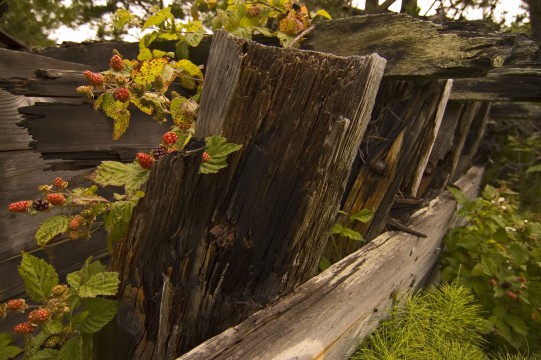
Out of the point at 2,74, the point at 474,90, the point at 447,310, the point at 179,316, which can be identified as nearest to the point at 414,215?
the point at 447,310

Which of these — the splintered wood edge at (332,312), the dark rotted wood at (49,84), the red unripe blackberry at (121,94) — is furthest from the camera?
the dark rotted wood at (49,84)

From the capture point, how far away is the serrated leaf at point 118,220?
57.5 inches

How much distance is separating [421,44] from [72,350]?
5.97 feet

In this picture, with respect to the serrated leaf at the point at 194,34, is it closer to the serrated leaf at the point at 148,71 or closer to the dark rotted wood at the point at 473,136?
the serrated leaf at the point at 148,71

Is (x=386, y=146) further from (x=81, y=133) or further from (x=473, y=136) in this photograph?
(x=473, y=136)

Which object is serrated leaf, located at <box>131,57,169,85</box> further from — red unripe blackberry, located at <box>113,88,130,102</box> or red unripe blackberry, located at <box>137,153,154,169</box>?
red unripe blackberry, located at <box>137,153,154,169</box>

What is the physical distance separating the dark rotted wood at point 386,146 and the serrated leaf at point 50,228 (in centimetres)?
131

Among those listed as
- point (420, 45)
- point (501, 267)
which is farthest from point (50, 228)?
point (501, 267)

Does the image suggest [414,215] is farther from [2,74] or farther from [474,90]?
[2,74]

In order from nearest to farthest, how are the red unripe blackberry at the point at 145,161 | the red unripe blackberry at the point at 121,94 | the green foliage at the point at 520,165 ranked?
the red unripe blackberry at the point at 145,161, the red unripe blackberry at the point at 121,94, the green foliage at the point at 520,165

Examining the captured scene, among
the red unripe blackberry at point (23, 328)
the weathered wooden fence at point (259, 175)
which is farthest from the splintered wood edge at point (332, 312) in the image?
the red unripe blackberry at point (23, 328)

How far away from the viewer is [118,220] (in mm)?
1477

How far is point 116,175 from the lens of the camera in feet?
4.48

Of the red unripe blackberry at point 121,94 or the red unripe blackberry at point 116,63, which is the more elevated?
the red unripe blackberry at point 116,63
